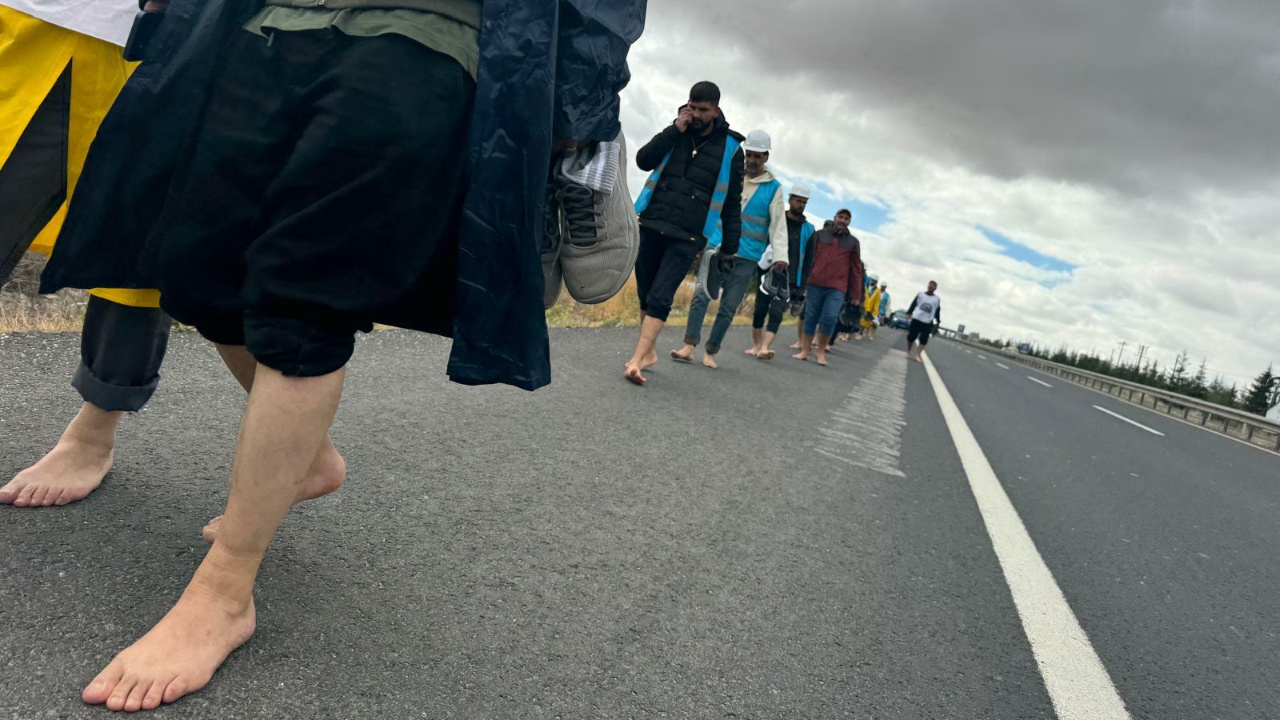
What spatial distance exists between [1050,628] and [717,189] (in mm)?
4112

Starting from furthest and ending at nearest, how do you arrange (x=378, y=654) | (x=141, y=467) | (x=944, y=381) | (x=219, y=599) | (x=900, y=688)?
(x=944, y=381)
(x=141, y=467)
(x=900, y=688)
(x=378, y=654)
(x=219, y=599)

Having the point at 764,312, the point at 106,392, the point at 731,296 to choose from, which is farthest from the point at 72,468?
the point at 764,312

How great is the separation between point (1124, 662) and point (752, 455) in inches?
79.9

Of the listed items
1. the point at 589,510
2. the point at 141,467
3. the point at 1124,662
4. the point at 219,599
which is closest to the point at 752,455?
the point at 589,510

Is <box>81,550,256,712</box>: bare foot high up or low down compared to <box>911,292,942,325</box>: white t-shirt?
down

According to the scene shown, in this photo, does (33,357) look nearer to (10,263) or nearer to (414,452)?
(414,452)

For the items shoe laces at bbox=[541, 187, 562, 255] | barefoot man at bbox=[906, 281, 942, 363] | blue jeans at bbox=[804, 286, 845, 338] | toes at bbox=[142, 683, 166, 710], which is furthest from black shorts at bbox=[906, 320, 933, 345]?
toes at bbox=[142, 683, 166, 710]

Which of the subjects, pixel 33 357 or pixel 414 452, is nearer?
pixel 414 452

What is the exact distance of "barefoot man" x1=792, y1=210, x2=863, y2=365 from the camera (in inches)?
430

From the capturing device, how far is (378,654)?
1.63 meters

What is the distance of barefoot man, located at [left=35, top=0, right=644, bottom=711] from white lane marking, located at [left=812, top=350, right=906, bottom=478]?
137 inches

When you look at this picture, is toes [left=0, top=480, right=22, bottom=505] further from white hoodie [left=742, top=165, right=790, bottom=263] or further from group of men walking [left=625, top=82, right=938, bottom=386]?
white hoodie [left=742, top=165, right=790, bottom=263]

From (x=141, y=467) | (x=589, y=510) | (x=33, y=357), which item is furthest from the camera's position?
(x=33, y=357)

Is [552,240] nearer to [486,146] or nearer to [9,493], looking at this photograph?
[486,146]
